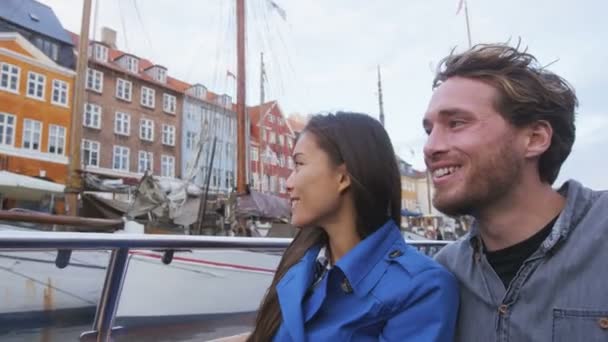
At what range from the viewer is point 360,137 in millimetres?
1669

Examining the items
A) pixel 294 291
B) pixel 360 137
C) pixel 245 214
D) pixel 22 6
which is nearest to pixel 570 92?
pixel 360 137

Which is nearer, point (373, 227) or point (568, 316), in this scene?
point (568, 316)

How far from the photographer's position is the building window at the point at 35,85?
87.9ft

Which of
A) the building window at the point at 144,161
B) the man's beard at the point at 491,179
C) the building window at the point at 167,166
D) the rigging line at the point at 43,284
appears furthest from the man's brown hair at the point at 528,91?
the building window at the point at 167,166

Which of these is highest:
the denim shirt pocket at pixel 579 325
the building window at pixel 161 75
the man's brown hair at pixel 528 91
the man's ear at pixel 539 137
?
the building window at pixel 161 75

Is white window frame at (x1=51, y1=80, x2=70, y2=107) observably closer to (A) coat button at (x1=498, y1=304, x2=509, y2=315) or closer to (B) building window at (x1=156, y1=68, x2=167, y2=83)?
(B) building window at (x1=156, y1=68, x2=167, y2=83)

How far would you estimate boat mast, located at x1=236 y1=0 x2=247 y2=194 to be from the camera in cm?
1188

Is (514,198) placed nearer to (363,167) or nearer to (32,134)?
(363,167)

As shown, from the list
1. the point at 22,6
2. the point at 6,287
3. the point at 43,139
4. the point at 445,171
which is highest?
the point at 22,6

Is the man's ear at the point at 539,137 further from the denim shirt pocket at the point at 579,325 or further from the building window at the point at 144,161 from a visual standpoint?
the building window at the point at 144,161

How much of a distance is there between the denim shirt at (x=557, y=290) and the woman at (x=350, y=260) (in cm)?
9

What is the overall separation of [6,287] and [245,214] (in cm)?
929

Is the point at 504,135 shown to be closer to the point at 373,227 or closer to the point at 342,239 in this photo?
the point at 373,227

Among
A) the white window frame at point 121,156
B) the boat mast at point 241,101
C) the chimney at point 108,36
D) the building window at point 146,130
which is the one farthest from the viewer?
the chimney at point 108,36
